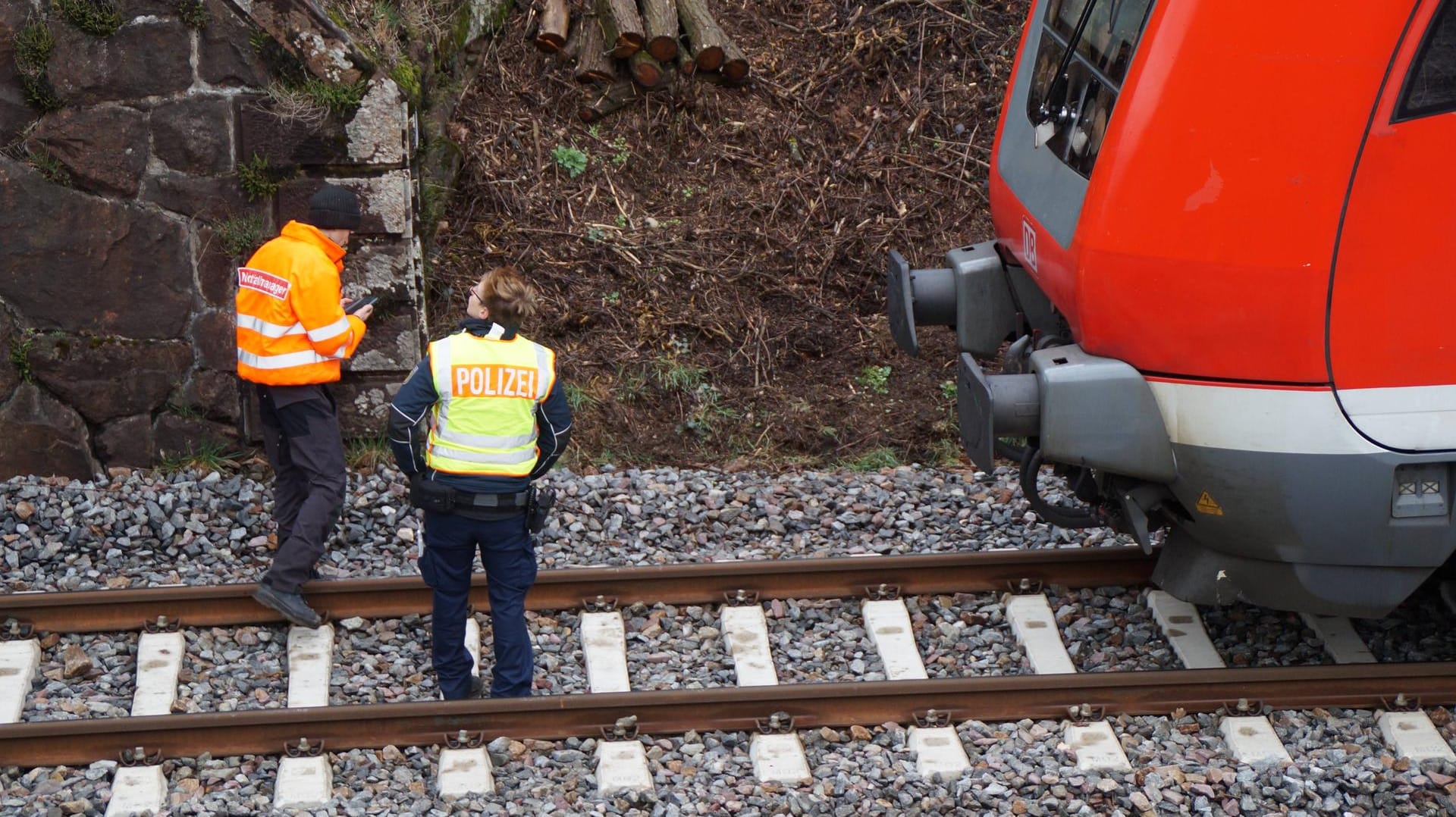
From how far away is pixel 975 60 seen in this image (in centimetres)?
971

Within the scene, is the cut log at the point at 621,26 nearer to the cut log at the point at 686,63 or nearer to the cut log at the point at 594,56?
the cut log at the point at 594,56

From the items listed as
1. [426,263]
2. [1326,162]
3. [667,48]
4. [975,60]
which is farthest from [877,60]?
[1326,162]

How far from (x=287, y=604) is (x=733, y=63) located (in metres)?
4.80

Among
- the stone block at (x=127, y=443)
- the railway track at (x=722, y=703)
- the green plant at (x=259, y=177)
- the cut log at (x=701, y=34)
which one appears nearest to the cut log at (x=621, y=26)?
the cut log at (x=701, y=34)

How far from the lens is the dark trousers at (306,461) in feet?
19.6

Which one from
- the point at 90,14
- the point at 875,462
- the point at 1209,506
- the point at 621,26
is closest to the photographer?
the point at 1209,506

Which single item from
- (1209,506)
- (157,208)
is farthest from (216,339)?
(1209,506)

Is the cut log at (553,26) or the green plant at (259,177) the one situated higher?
the cut log at (553,26)

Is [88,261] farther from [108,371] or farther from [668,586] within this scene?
[668,586]

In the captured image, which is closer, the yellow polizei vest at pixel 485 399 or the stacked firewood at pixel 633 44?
Answer: the yellow polizei vest at pixel 485 399

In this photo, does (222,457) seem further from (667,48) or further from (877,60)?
(877,60)

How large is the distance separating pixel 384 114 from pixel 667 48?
8.05 ft

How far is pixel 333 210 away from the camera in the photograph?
586 cm

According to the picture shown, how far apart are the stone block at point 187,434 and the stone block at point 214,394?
6 cm
